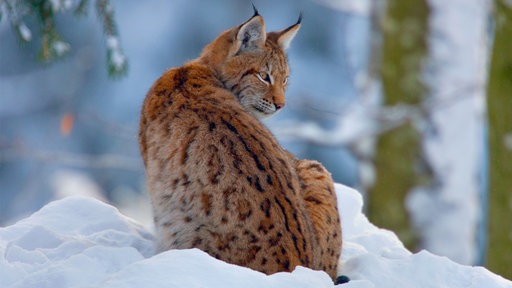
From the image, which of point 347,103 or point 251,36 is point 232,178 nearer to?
point 251,36

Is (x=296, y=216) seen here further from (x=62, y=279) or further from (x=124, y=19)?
(x=124, y=19)

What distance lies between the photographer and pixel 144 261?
3.99m

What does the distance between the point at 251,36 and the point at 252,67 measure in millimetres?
170

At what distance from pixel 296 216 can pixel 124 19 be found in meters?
14.5

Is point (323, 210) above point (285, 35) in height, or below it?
below

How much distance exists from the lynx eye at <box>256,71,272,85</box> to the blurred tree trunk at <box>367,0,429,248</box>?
434 centimetres

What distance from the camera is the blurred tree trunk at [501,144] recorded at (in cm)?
734

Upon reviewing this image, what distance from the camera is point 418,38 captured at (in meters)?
9.88

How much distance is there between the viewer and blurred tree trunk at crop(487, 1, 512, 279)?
7.34m

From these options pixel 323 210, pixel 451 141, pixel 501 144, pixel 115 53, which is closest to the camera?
pixel 323 210

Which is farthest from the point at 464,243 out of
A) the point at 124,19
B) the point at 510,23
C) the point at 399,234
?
the point at 124,19

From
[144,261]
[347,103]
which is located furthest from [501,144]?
[347,103]

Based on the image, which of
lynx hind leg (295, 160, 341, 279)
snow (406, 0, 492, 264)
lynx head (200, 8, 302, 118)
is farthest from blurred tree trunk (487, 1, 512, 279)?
lynx hind leg (295, 160, 341, 279)

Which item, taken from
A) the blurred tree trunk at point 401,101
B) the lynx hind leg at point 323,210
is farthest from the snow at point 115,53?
the blurred tree trunk at point 401,101
